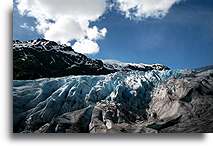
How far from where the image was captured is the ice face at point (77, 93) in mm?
2230

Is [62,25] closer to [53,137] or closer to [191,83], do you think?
[53,137]

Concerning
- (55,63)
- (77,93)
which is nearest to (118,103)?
(77,93)

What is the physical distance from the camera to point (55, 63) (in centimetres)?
231

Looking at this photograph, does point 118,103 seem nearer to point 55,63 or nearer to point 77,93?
point 77,93

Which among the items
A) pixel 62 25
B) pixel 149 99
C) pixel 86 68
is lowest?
pixel 149 99

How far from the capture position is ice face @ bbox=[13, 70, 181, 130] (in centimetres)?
223

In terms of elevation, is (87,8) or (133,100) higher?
(87,8)

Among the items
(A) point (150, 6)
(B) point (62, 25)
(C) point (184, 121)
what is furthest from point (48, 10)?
(C) point (184, 121)

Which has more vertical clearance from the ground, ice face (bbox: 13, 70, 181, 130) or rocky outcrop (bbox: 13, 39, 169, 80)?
rocky outcrop (bbox: 13, 39, 169, 80)

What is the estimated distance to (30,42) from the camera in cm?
226

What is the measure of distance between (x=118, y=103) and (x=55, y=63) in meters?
0.38

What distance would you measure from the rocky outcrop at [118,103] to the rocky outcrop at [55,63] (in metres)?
0.03

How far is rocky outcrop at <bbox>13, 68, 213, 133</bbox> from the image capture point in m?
2.24

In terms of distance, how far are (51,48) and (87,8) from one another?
0.27 m
